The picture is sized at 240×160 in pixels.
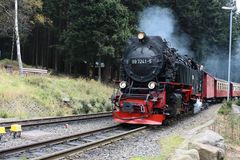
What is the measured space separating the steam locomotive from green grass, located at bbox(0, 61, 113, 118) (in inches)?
179

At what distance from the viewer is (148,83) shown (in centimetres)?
1495

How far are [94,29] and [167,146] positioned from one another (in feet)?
66.1

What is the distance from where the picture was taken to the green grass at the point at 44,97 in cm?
1693

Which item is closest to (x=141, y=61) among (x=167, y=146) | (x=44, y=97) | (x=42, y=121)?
(x=42, y=121)

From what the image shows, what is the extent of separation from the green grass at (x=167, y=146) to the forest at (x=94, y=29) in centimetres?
1746

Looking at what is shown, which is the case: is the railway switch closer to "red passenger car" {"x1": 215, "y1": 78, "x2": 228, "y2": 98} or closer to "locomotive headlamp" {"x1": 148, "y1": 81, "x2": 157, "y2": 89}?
"locomotive headlamp" {"x1": 148, "y1": 81, "x2": 157, "y2": 89}

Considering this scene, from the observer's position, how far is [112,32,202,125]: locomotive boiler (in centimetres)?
1402

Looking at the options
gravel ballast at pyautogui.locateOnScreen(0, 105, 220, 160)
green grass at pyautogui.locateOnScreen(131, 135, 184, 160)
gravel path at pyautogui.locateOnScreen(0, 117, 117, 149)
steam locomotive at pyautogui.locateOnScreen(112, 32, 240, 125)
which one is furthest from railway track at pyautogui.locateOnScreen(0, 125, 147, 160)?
steam locomotive at pyautogui.locateOnScreen(112, 32, 240, 125)

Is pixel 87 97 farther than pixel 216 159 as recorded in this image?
Yes

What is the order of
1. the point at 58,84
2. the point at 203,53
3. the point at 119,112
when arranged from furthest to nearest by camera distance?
the point at 203,53, the point at 58,84, the point at 119,112

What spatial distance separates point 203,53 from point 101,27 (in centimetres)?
1917

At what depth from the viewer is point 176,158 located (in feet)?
23.8

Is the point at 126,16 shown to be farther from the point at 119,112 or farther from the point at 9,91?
the point at 119,112

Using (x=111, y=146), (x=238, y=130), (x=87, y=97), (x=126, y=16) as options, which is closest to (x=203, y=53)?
(x=126, y=16)
